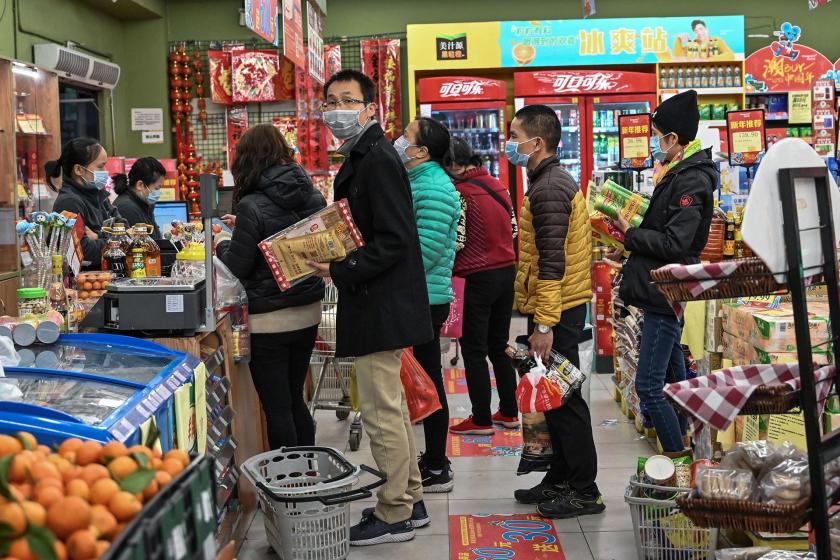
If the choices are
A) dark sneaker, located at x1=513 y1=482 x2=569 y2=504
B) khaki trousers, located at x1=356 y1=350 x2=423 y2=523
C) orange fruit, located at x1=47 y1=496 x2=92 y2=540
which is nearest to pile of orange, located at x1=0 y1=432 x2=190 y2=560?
orange fruit, located at x1=47 y1=496 x2=92 y2=540

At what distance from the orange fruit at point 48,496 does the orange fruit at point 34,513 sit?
2 centimetres

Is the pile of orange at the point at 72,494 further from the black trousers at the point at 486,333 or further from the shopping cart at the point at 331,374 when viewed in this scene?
the black trousers at the point at 486,333

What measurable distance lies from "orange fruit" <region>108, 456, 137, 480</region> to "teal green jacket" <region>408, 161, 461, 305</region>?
263cm

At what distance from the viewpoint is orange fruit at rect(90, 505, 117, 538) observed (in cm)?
→ 138

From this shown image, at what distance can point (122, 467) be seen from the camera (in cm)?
154

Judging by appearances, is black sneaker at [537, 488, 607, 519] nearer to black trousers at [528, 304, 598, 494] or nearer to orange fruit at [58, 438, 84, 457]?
black trousers at [528, 304, 598, 494]

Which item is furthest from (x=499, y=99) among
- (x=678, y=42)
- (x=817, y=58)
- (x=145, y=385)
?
(x=145, y=385)

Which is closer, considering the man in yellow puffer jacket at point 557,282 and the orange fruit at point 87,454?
the orange fruit at point 87,454

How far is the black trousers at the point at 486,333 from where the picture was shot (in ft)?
16.4

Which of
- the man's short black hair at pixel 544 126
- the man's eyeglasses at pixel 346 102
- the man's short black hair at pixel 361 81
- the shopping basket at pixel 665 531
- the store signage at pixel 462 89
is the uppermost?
the store signage at pixel 462 89

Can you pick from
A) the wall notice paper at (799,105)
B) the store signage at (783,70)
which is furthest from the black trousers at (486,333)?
the wall notice paper at (799,105)

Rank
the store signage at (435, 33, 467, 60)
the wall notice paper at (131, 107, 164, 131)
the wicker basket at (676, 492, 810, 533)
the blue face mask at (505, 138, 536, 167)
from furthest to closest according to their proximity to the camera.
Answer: the wall notice paper at (131, 107, 164, 131) → the store signage at (435, 33, 467, 60) → the blue face mask at (505, 138, 536, 167) → the wicker basket at (676, 492, 810, 533)

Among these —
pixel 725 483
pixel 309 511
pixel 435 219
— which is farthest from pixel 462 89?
pixel 725 483

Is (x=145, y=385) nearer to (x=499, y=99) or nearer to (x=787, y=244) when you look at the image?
(x=787, y=244)
